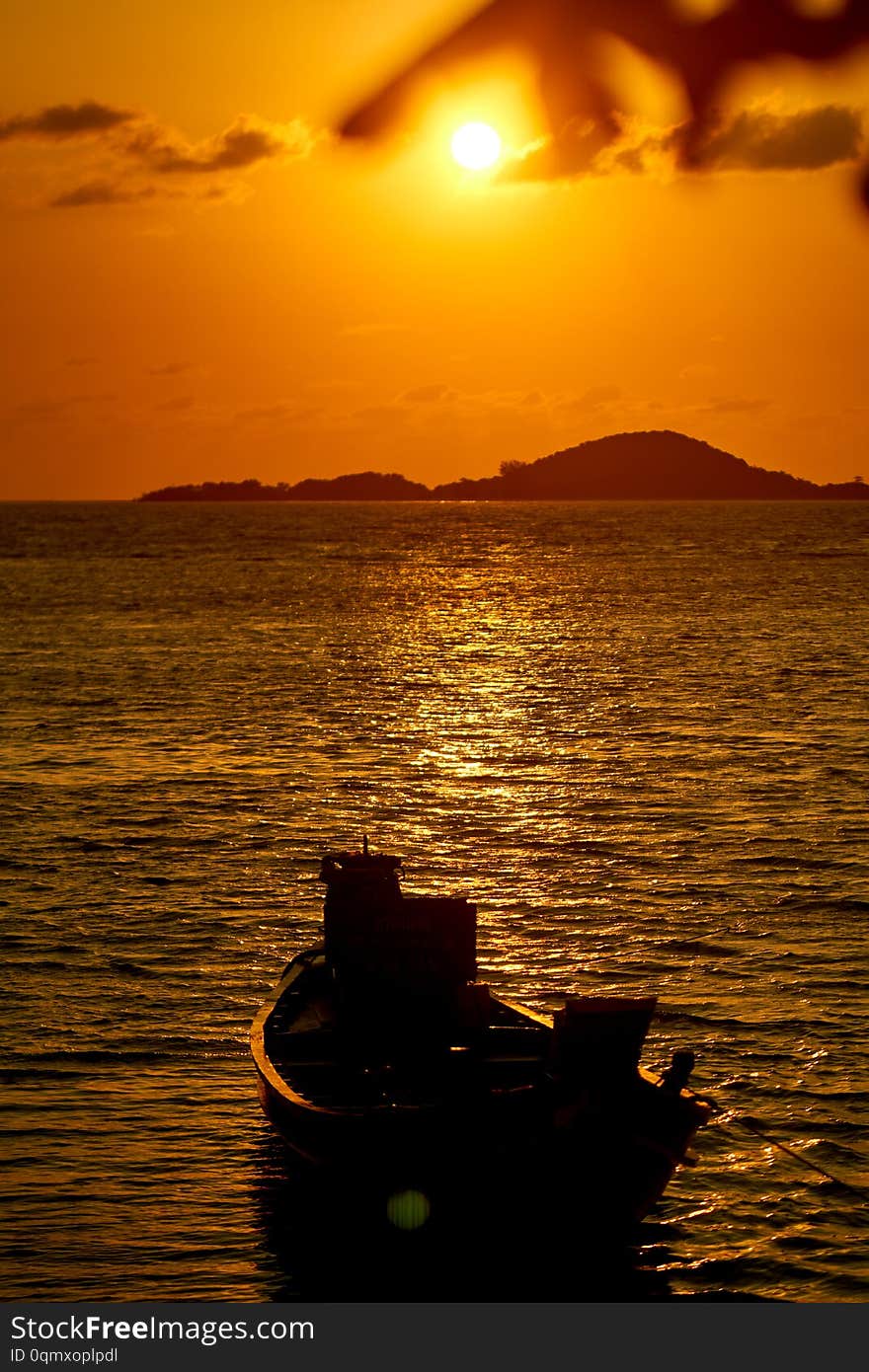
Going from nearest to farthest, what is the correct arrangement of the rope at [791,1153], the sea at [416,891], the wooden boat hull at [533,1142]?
the wooden boat hull at [533,1142]
the sea at [416,891]
the rope at [791,1153]

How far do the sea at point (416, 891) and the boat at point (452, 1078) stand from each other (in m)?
0.87

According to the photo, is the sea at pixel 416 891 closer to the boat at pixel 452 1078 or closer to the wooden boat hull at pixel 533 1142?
the wooden boat hull at pixel 533 1142

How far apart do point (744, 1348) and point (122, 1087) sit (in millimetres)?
12978

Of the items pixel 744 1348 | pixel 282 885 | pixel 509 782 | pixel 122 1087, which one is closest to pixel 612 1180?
pixel 744 1348

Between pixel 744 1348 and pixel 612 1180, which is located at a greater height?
pixel 612 1180

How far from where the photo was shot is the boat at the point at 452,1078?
79.8 feet

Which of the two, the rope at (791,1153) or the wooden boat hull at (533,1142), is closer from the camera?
the wooden boat hull at (533,1142)

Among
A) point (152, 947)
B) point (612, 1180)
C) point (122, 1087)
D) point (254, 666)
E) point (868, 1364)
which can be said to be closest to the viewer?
point (868, 1364)

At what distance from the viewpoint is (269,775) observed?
64.9 m

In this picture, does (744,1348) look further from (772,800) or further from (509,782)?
(509,782)

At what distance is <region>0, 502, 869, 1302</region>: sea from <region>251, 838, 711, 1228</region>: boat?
87cm

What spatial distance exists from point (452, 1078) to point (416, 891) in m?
19.6

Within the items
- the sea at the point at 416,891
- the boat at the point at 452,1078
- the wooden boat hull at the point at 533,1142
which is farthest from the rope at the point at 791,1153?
the boat at the point at 452,1078

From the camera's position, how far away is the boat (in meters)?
24.3
